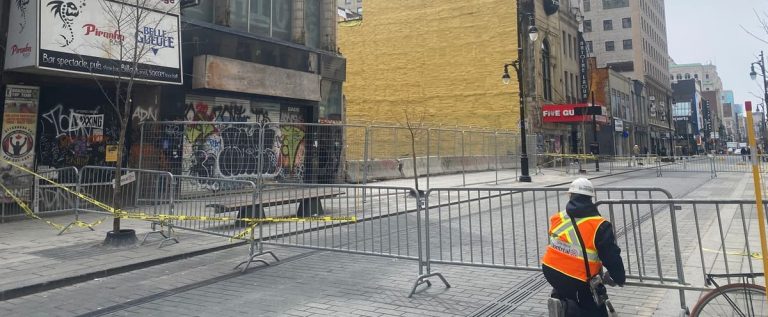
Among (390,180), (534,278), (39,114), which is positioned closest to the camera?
(534,278)

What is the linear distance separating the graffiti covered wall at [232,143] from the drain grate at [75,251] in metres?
5.01

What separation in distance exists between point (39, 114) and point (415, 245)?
9483 mm

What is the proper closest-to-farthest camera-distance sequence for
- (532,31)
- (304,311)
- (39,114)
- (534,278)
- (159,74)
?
(304,311) < (534,278) < (39,114) < (159,74) < (532,31)

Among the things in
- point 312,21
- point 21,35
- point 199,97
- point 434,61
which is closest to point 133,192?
point 199,97

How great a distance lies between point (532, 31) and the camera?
858 inches

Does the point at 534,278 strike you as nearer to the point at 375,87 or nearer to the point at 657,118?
the point at 375,87

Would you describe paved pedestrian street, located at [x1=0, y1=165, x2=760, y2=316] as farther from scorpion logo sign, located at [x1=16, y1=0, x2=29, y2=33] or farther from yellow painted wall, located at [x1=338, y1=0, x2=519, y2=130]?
yellow painted wall, located at [x1=338, y1=0, x2=519, y2=130]

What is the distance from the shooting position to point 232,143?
13.9 metres

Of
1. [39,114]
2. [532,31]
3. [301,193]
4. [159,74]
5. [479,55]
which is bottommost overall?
[301,193]

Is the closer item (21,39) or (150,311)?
(150,311)

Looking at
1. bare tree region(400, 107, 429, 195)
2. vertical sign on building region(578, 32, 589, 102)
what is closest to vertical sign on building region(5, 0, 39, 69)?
bare tree region(400, 107, 429, 195)

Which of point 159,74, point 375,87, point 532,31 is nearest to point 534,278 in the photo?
point 159,74

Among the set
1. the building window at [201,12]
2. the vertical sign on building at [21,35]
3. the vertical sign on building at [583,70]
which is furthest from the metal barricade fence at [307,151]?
the vertical sign on building at [583,70]

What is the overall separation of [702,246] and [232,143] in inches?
451
